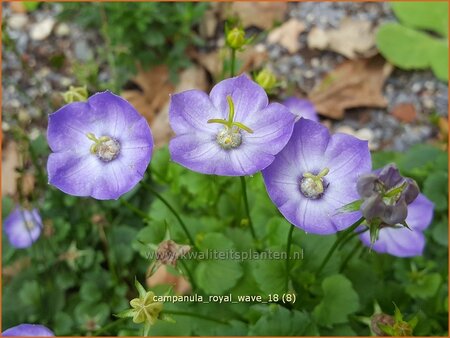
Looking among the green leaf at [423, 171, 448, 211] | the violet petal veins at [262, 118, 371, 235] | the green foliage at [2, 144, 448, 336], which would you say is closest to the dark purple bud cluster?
the violet petal veins at [262, 118, 371, 235]

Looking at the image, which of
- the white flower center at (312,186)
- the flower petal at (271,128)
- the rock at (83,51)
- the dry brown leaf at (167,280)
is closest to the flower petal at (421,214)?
the white flower center at (312,186)

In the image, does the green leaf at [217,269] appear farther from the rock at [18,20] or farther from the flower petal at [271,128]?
the rock at [18,20]

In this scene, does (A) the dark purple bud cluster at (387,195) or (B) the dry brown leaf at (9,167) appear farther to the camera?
(B) the dry brown leaf at (9,167)

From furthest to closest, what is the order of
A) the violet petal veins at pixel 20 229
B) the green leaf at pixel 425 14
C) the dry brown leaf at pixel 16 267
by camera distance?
the green leaf at pixel 425 14, the dry brown leaf at pixel 16 267, the violet petal veins at pixel 20 229

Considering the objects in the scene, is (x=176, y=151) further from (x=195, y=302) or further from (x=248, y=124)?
(x=195, y=302)

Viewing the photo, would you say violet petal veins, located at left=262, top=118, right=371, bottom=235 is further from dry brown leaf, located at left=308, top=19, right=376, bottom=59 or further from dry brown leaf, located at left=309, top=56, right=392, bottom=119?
dry brown leaf, located at left=308, top=19, right=376, bottom=59

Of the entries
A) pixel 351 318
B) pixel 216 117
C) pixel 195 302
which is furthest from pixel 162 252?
pixel 351 318

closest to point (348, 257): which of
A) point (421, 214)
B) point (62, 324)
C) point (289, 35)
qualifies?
point (421, 214)
